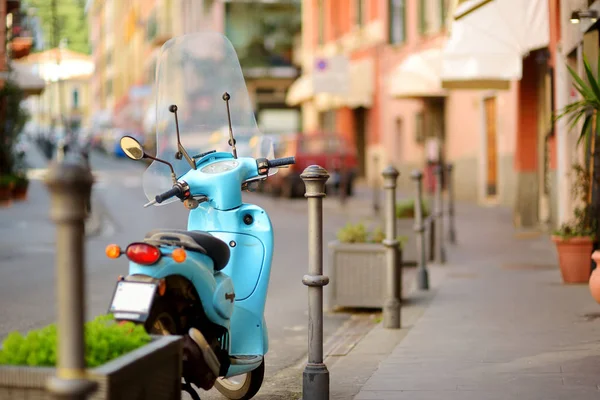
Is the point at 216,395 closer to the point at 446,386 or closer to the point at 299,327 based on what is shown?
the point at 446,386

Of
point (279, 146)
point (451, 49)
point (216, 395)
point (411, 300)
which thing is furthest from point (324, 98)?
point (216, 395)

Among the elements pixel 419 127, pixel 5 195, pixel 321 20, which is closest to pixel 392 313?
pixel 5 195

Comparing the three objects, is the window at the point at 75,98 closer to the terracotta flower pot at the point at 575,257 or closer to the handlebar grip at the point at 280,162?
the terracotta flower pot at the point at 575,257

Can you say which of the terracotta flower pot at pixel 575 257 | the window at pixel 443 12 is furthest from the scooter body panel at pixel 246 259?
the window at pixel 443 12

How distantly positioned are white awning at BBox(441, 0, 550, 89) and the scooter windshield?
10.2 m

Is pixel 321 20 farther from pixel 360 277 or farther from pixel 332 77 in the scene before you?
pixel 360 277

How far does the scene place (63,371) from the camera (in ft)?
11.2

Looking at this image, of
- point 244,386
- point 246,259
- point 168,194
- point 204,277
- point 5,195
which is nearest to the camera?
point 204,277

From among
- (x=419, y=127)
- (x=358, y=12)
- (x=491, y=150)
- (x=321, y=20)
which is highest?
(x=321, y=20)

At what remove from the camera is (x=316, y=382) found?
228 inches

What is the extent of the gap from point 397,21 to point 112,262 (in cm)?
2338

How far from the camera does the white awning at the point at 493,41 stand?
1650cm

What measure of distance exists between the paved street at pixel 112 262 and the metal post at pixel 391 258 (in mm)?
535

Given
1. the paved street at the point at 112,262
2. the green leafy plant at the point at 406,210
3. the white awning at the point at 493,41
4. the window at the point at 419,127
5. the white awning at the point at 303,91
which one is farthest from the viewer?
the white awning at the point at 303,91
